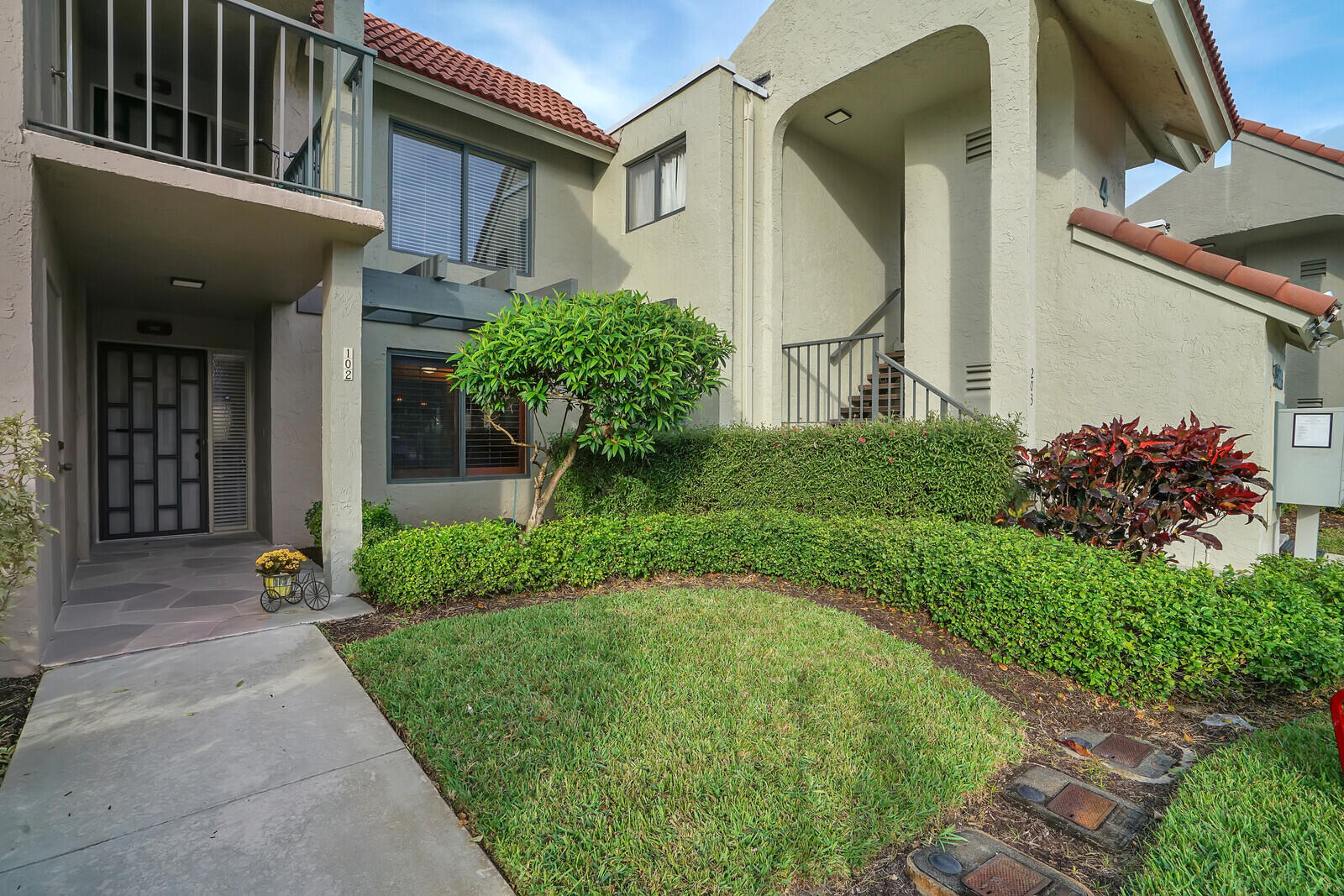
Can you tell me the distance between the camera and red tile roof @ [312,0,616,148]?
7.76 m

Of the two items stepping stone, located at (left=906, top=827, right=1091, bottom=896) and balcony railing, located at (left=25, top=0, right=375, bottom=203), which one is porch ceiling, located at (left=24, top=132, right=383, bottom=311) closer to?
balcony railing, located at (left=25, top=0, right=375, bottom=203)

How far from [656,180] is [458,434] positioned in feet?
15.3

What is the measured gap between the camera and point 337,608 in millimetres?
5191

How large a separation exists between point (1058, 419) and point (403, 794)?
6734mm

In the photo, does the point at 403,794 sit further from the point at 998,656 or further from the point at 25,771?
the point at 998,656

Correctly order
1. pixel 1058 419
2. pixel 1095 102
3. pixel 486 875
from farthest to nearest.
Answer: pixel 1095 102, pixel 1058 419, pixel 486 875

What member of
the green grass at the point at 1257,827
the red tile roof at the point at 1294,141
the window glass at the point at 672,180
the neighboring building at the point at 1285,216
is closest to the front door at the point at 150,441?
the window glass at the point at 672,180

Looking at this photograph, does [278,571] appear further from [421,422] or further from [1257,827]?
[1257,827]

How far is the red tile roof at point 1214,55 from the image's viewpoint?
20.4 feet

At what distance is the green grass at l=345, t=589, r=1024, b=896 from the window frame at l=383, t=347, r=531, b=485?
12.9 ft

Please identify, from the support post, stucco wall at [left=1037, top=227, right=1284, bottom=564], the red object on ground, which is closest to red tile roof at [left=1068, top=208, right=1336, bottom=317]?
stucco wall at [left=1037, top=227, right=1284, bottom=564]

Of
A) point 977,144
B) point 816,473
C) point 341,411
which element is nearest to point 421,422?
point 341,411

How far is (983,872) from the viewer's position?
7.25 ft

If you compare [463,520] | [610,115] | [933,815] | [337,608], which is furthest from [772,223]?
[933,815]
